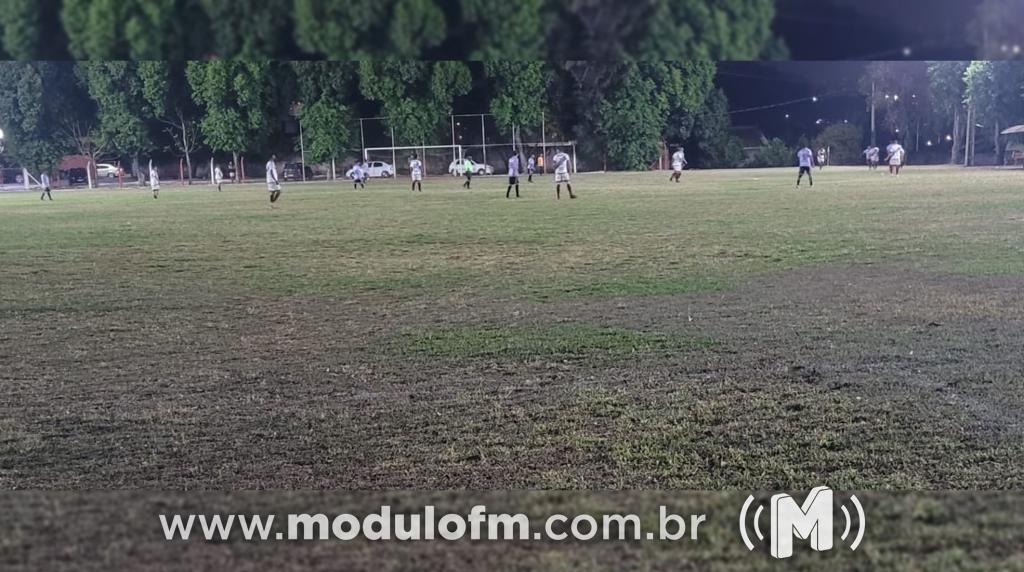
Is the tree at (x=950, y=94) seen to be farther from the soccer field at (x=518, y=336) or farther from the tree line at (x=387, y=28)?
the tree line at (x=387, y=28)

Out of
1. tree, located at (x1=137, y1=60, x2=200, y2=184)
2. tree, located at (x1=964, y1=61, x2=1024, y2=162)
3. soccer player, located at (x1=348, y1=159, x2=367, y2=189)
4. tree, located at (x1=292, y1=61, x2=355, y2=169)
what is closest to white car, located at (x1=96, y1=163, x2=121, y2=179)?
tree, located at (x1=137, y1=60, x2=200, y2=184)

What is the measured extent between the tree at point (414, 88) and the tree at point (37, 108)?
2.80ft


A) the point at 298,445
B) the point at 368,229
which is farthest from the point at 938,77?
the point at 298,445

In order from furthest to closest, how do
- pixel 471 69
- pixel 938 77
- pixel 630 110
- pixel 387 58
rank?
pixel 630 110 < pixel 938 77 < pixel 471 69 < pixel 387 58

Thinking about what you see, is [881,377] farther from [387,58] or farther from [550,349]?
[387,58]

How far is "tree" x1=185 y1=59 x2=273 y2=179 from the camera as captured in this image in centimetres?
230

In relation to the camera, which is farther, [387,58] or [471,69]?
[471,69]

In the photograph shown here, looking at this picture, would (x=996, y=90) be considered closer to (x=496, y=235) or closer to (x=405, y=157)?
(x=496, y=235)

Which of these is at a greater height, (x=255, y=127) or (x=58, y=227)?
(x=255, y=127)

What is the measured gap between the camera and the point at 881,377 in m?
3.52

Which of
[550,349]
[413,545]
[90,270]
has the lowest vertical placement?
[413,545]

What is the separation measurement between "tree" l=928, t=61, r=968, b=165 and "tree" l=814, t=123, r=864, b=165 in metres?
0.30

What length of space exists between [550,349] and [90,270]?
208 centimetres

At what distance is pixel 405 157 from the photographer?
10.4 feet
